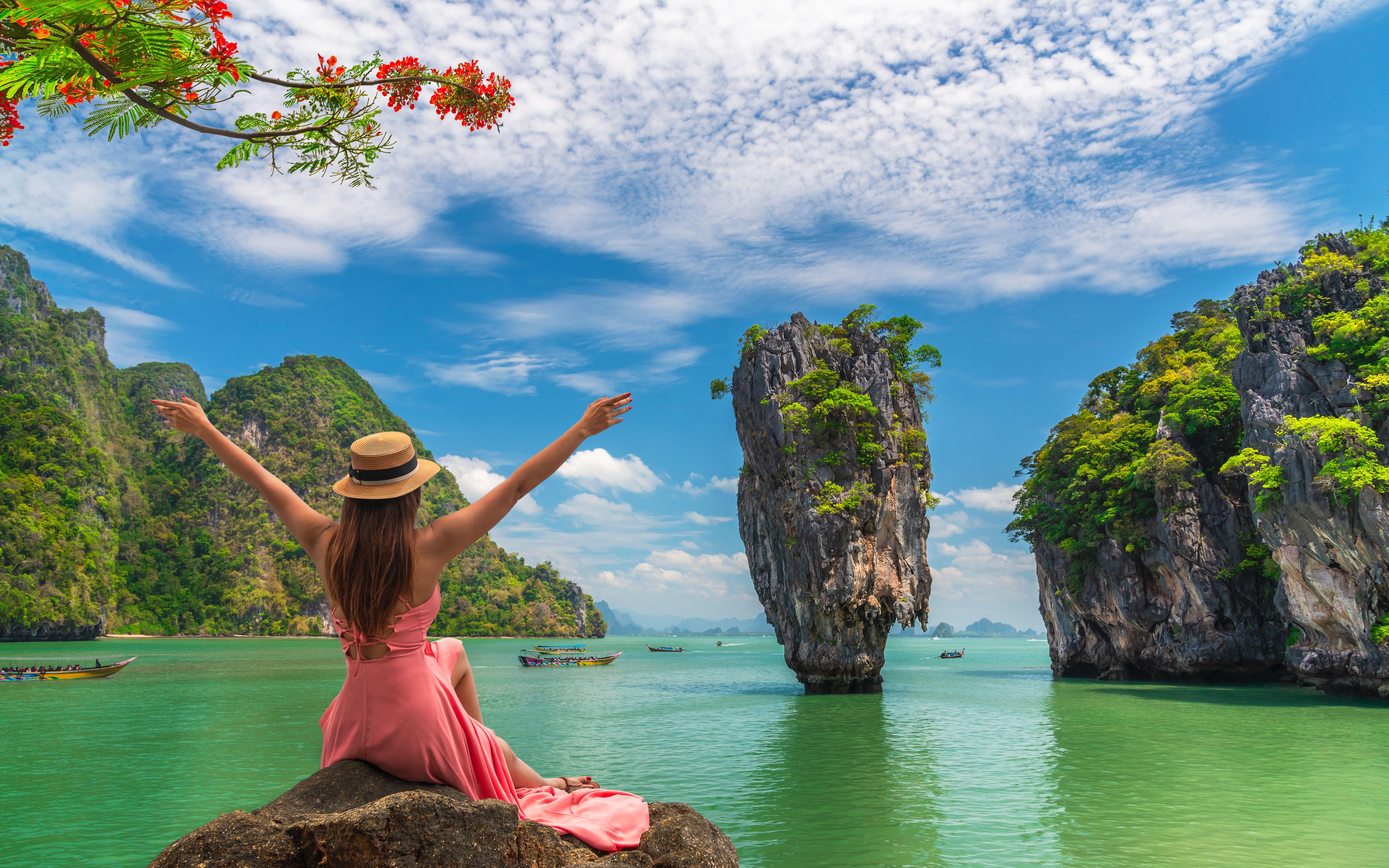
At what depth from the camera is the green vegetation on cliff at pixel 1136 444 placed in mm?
29188

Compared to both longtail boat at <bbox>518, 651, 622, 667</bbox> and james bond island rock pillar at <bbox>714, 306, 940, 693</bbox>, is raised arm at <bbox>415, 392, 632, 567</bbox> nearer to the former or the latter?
james bond island rock pillar at <bbox>714, 306, 940, 693</bbox>

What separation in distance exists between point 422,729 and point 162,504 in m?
110

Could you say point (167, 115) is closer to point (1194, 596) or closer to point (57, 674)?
point (1194, 596)

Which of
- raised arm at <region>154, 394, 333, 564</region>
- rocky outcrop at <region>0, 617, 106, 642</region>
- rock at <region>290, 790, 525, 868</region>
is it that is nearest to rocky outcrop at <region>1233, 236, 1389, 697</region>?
rock at <region>290, 790, 525, 868</region>

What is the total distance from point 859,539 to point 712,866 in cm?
2390

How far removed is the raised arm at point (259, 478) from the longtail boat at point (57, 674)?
122 feet

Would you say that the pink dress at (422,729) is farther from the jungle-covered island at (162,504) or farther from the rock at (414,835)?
the jungle-covered island at (162,504)

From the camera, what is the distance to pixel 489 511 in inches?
86.9

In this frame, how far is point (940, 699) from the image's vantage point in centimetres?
2845

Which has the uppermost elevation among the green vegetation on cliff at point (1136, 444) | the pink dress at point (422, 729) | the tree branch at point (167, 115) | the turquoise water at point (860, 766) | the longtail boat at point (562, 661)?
the green vegetation on cliff at point (1136, 444)

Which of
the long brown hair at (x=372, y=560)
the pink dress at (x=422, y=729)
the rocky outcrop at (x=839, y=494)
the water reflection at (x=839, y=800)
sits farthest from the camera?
the rocky outcrop at (x=839, y=494)

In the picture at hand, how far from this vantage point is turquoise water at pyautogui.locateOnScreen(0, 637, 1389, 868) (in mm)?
9781

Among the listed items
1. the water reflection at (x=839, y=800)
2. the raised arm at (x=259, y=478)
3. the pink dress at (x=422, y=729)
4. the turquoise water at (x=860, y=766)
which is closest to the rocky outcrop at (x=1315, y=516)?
the turquoise water at (x=860, y=766)

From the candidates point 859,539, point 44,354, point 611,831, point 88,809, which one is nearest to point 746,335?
point 859,539
